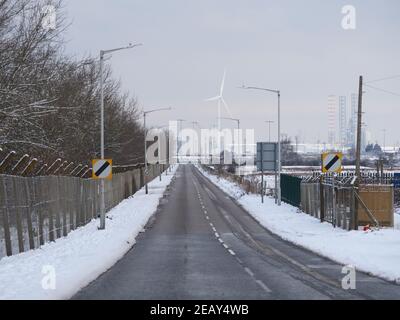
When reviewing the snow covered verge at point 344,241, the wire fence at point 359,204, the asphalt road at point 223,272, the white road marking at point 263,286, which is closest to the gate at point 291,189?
the snow covered verge at point 344,241

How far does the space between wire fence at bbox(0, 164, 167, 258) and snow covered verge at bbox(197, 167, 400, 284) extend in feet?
28.4

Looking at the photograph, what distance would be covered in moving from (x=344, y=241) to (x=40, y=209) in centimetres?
1038

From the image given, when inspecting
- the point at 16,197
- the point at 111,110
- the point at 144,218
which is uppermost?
the point at 111,110

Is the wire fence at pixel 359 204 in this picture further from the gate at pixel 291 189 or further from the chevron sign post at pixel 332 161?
the gate at pixel 291 189

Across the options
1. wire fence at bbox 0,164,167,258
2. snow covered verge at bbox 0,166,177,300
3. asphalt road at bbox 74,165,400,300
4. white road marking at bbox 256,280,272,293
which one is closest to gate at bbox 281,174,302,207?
asphalt road at bbox 74,165,400,300

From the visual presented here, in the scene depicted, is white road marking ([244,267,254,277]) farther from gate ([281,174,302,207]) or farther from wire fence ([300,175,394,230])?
gate ([281,174,302,207])

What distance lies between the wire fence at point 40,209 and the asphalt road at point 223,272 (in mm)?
2932

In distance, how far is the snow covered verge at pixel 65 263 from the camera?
11.8 meters

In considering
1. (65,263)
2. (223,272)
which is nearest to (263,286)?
(223,272)

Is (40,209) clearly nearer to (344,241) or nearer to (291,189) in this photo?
(344,241)

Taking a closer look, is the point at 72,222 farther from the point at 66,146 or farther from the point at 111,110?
the point at 111,110
